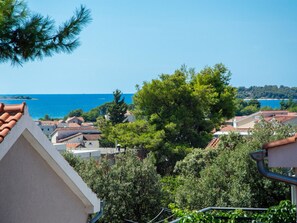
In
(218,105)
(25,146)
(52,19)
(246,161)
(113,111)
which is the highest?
(113,111)

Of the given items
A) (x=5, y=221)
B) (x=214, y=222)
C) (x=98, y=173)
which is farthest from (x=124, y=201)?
(x=5, y=221)

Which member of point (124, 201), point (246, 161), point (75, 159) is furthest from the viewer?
point (75, 159)

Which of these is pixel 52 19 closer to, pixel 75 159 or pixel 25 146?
pixel 25 146

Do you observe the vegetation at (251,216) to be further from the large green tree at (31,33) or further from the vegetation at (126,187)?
the vegetation at (126,187)

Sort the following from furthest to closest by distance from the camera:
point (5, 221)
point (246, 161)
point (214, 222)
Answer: point (246, 161), point (214, 222), point (5, 221)

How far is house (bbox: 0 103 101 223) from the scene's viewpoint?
4.58 meters

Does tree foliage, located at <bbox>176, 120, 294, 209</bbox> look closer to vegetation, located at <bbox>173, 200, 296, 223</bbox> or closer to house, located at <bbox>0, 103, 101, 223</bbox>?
vegetation, located at <bbox>173, 200, 296, 223</bbox>

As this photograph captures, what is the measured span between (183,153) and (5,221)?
32.1 meters

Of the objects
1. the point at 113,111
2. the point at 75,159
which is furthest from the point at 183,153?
the point at 113,111

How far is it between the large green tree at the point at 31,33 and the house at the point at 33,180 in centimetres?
277

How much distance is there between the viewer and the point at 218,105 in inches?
1674

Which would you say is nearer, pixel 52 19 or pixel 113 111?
pixel 52 19

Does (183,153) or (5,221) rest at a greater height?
(183,153)

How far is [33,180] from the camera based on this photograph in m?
5.11
